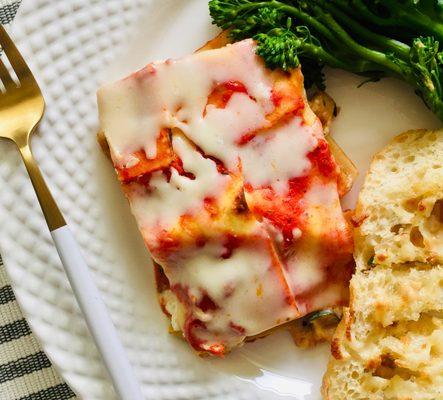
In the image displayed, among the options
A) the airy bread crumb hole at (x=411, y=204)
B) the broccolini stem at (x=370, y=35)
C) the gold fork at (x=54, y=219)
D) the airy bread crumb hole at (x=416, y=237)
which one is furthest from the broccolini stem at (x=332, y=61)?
the gold fork at (x=54, y=219)

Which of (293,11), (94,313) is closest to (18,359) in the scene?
(94,313)

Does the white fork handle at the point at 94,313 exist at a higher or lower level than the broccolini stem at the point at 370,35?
lower

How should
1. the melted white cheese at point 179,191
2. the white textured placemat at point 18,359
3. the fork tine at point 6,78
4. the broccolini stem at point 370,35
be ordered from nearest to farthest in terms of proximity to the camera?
the melted white cheese at point 179,191
the broccolini stem at point 370,35
the fork tine at point 6,78
the white textured placemat at point 18,359

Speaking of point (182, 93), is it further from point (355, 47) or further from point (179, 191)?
point (355, 47)

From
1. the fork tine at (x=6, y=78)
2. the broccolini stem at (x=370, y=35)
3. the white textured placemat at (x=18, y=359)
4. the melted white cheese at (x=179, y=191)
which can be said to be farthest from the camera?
the white textured placemat at (x=18, y=359)

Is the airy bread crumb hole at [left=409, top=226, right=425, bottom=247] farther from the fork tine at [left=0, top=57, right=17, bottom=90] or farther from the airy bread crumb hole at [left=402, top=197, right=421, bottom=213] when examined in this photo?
the fork tine at [left=0, top=57, right=17, bottom=90]

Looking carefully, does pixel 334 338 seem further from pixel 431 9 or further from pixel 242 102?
pixel 431 9

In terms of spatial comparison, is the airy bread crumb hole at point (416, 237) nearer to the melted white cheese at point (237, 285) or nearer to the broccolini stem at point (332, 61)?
the melted white cheese at point (237, 285)
